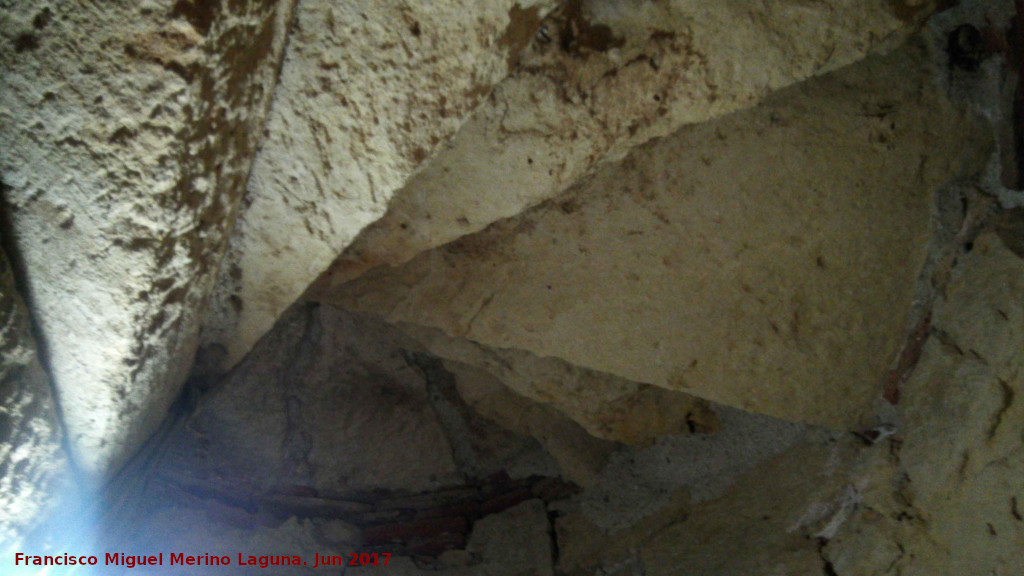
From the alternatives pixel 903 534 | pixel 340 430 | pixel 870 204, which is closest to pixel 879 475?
pixel 903 534

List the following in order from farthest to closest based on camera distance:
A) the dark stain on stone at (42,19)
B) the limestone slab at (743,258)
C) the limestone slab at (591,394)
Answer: the limestone slab at (591,394)
the limestone slab at (743,258)
the dark stain on stone at (42,19)

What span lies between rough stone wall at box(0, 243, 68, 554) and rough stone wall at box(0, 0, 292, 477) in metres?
0.03

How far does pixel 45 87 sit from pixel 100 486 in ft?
1.71

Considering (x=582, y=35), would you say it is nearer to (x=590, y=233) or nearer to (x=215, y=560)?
(x=590, y=233)

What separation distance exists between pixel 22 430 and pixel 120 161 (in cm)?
27

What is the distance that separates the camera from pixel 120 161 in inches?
23.0

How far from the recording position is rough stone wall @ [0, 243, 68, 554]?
61 cm

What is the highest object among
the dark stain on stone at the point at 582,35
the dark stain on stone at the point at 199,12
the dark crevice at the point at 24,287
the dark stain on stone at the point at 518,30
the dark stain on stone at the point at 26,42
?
the dark stain on stone at the point at 582,35

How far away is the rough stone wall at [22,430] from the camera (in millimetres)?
→ 609

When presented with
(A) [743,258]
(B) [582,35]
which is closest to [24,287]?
(B) [582,35]

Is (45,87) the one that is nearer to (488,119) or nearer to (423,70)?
(423,70)

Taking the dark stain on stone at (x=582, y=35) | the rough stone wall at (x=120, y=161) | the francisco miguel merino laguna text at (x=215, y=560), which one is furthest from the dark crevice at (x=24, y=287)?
the francisco miguel merino laguna text at (x=215, y=560)

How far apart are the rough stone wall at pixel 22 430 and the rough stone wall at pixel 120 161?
3 cm

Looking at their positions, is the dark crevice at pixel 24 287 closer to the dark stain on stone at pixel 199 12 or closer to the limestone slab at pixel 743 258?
the dark stain on stone at pixel 199 12
